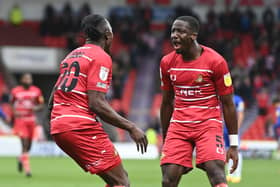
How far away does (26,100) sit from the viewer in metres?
20.1

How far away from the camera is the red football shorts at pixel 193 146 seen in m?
9.69

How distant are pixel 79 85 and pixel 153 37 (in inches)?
1132

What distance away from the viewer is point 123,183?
29.3ft

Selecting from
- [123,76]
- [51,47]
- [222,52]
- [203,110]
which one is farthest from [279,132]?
[203,110]

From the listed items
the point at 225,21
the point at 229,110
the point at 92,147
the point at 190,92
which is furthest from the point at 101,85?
the point at 225,21

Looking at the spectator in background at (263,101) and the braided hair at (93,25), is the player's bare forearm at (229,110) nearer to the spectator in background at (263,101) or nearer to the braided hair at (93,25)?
the braided hair at (93,25)

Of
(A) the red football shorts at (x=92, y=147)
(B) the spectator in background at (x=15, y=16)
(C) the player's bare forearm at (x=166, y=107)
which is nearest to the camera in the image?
(A) the red football shorts at (x=92, y=147)

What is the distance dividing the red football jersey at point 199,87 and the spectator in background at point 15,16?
28.1m

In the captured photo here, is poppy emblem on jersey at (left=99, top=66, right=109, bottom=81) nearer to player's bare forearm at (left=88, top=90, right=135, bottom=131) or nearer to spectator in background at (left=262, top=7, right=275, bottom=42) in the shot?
player's bare forearm at (left=88, top=90, right=135, bottom=131)

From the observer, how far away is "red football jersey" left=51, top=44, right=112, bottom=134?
28.7 ft

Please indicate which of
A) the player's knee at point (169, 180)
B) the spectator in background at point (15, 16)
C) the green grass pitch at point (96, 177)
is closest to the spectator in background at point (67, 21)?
the spectator in background at point (15, 16)

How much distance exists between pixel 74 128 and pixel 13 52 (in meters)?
26.3

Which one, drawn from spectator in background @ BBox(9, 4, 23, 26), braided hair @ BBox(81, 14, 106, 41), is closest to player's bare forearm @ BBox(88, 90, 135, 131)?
braided hair @ BBox(81, 14, 106, 41)

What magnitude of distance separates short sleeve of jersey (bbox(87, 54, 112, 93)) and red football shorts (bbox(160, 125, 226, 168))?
148cm
